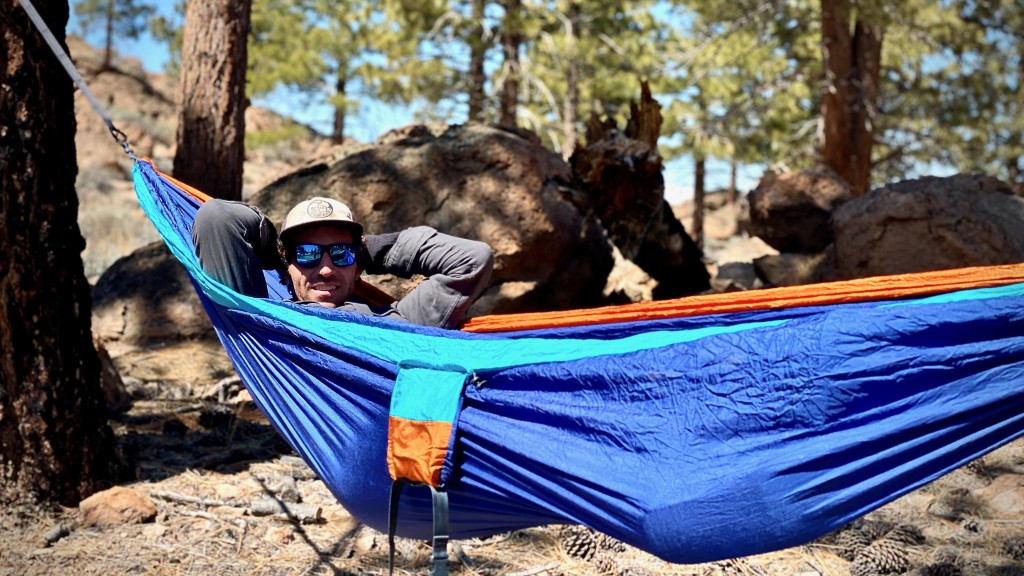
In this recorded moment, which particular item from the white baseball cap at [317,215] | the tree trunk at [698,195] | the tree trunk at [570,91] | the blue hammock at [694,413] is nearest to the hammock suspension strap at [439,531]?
the blue hammock at [694,413]

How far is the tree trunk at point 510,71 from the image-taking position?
417 inches

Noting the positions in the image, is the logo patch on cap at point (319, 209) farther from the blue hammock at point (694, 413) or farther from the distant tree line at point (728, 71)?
the distant tree line at point (728, 71)

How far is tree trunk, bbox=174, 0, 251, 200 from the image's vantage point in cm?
486

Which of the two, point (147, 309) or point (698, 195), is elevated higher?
point (698, 195)

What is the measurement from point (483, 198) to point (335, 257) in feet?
8.61

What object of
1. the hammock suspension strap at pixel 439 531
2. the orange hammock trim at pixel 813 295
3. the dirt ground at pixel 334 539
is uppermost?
the orange hammock trim at pixel 813 295

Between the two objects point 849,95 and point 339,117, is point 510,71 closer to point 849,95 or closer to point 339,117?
point 849,95

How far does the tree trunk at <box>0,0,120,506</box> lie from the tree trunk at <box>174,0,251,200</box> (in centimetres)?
203

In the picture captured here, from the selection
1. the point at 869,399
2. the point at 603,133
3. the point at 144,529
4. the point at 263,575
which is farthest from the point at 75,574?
the point at 603,133

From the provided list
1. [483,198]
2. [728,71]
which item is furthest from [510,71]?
[483,198]

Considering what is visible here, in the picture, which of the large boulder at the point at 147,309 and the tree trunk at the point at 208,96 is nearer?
the large boulder at the point at 147,309

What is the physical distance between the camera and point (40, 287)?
2682 millimetres

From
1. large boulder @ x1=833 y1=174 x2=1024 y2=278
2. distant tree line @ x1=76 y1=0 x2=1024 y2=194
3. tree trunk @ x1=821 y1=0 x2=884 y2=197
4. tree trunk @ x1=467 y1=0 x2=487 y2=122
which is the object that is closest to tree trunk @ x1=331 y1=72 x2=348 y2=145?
distant tree line @ x1=76 y1=0 x2=1024 y2=194

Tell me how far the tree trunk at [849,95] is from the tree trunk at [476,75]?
14.6 feet
